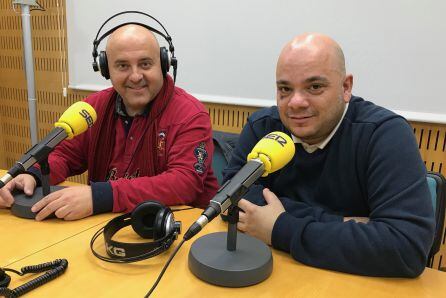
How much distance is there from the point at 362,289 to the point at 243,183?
0.38 m

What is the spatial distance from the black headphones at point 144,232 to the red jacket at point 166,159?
19cm

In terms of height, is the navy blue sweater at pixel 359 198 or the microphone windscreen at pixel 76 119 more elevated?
the microphone windscreen at pixel 76 119

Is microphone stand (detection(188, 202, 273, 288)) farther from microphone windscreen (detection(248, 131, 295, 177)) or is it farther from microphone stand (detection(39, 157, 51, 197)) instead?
microphone stand (detection(39, 157, 51, 197))

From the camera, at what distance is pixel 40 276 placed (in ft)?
2.92

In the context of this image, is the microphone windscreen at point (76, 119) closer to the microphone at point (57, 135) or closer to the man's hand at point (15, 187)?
the microphone at point (57, 135)

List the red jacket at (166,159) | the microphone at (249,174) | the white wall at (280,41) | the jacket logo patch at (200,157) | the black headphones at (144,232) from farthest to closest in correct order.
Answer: the white wall at (280,41) → the jacket logo patch at (200,157) → the red jacket at (166,159) → the black headphones at (144,232) → the microphone at (249,174)

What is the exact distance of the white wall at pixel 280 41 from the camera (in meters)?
1.89

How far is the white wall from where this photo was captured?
189 centimetres

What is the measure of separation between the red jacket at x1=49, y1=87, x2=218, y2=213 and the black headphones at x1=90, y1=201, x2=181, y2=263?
19 centimetres

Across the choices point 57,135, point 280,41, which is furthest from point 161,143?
point 280,41

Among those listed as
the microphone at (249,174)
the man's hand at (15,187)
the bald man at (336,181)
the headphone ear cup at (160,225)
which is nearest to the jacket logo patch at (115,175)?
the man's hand at (15,187)

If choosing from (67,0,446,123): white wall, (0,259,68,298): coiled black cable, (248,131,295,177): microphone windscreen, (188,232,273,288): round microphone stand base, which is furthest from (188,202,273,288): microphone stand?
(67,0,446,123): white wall

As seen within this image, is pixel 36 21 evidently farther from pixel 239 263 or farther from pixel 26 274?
pixel 239 263

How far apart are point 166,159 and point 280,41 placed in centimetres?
103
